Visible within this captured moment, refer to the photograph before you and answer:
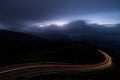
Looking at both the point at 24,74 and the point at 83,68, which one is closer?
the point at 24,74

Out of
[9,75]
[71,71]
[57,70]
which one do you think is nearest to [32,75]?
[9,75]

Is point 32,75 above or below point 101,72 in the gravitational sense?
above

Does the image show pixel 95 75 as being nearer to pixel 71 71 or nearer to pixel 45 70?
pixel 71 71

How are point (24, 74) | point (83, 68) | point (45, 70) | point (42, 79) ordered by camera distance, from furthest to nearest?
1. point (83, 68)
2. point (45, 70)
3. point (24, 74)
4. point (42, 79)

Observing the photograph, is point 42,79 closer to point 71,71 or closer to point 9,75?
point 9,75

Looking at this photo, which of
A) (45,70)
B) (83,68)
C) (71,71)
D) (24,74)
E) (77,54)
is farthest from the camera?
(77,54)

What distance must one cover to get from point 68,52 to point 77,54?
24.2 ft

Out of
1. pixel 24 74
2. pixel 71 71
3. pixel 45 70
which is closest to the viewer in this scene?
pixel 24 74

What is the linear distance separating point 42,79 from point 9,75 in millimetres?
8959

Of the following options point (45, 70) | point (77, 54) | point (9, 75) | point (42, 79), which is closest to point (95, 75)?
point (45, 70)

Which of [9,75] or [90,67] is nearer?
[9,75]

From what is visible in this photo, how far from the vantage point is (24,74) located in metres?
47.8

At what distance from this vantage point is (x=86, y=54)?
11881cm

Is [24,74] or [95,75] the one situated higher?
[24,74]
